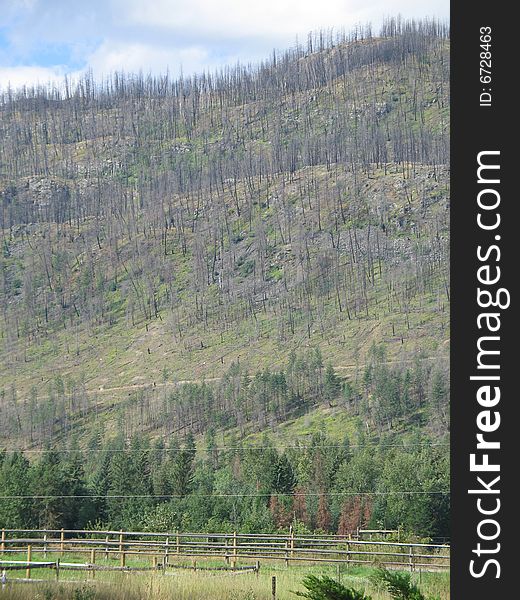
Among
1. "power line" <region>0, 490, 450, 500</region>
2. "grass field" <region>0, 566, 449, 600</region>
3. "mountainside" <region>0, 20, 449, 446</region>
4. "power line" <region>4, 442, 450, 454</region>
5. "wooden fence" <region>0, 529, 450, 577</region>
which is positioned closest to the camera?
"grass field" <region>0, 566, 449, 600</region>

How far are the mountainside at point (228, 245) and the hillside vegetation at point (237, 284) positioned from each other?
36cm

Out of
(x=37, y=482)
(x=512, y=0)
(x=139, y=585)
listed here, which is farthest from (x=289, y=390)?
(x=512, y=0)

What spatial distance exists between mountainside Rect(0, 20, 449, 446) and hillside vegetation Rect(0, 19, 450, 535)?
36 centimetres

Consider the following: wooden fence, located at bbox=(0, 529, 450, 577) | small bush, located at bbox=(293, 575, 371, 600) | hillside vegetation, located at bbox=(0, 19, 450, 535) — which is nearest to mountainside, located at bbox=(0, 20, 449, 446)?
hillside vegetation, located at bbox=(0, 19, 450, 535)

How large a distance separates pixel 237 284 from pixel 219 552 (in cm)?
10130

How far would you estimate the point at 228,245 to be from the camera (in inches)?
5684

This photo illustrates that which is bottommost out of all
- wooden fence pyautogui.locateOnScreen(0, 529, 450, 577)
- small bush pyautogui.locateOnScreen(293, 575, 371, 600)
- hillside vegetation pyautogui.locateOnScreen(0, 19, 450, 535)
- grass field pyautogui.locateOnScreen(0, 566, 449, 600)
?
wooden fence pyautogui.locateOnScreen(0, 529, 450, 577)

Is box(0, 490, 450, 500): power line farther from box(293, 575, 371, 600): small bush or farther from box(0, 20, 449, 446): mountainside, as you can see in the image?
box(293, 575, 371, 600): small bush

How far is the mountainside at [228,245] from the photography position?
10688cm

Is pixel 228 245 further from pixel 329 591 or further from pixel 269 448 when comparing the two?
pixel 329 591

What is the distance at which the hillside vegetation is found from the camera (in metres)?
78.9

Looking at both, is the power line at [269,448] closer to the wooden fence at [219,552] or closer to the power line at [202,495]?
the power line at [202,495]

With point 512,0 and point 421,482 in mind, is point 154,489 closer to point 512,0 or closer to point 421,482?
point 421,482

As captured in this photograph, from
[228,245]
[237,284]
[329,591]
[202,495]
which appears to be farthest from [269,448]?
[228,245]
